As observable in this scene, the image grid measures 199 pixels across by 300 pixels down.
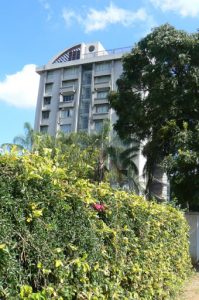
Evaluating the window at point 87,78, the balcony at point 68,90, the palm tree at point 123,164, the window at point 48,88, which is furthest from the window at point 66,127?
the palm tree at point 123,164

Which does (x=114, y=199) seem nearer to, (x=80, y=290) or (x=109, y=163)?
(x=80, y=290)

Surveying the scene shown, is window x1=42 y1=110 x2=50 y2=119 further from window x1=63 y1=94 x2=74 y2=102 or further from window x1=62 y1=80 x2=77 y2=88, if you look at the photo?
window x1=62 y1=80 x2=77 y2=88

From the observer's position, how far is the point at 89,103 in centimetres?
6869

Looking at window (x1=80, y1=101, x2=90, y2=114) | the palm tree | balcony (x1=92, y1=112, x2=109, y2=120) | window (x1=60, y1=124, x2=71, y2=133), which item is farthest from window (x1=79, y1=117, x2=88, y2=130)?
the palm tree

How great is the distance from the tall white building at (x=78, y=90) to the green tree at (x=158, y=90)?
41.9 m

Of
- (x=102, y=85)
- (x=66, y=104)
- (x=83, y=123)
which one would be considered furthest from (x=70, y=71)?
(x=83, y=123)

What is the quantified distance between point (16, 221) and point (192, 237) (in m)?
13.4

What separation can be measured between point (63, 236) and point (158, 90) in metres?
17.0

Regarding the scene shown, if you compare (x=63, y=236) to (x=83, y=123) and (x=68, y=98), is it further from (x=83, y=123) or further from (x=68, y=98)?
(x=68, y=98)

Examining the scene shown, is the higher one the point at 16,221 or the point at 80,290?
the point at 16,221

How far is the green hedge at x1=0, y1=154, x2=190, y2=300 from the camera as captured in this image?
11.2 feet

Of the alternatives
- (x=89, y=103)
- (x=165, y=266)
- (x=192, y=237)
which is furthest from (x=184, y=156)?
(x=89, y=103)

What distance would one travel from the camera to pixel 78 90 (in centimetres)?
7031

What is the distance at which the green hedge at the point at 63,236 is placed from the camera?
3.40 meters
